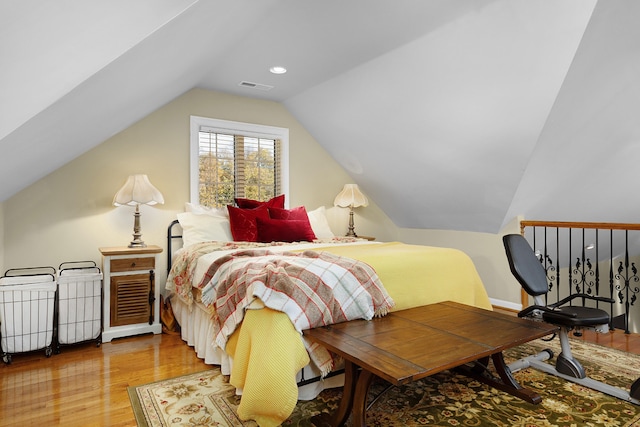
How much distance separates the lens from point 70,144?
2.73 m

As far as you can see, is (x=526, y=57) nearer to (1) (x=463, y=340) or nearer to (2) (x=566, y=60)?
(2) (x=566, y=60)

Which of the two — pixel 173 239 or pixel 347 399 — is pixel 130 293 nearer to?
pixel 173 239

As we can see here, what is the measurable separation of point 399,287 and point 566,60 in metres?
1.84

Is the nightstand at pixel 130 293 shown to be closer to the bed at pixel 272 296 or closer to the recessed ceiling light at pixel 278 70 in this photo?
the bed at pixel 272 296

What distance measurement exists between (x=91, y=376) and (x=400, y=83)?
331cm

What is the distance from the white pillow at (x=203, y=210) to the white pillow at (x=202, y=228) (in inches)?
3.7

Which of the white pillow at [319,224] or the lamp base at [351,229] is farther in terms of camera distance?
the lamp base at [351,229]

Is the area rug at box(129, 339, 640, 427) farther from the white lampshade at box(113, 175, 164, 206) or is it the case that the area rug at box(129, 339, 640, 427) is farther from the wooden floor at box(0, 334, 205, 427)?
the white lampshade at box(113, 175, 164, 206)

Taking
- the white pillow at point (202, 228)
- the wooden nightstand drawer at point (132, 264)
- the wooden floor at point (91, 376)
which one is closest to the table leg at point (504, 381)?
the wooden floor at point (91, 376)

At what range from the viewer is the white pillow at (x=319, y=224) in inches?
179

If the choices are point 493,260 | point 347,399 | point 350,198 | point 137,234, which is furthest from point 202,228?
point 493,260

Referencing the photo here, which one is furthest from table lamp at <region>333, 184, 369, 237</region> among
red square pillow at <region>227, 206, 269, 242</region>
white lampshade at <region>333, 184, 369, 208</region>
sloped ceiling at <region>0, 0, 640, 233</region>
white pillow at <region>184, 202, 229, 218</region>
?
white pillow at <region>184, 202, 229, 218</region>

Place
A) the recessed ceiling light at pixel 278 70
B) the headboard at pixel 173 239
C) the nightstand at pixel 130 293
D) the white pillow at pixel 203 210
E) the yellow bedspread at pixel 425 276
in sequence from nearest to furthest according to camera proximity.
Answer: the yellow bedspread at pixel 425 276 < the nightstand at pixel 130 293 < the recessed ceiling light at pixel 278 70 < the headboard at pixel 173 239 < the white pillow at pixel 203 210

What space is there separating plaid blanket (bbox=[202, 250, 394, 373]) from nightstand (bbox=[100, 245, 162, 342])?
113 centimetres
